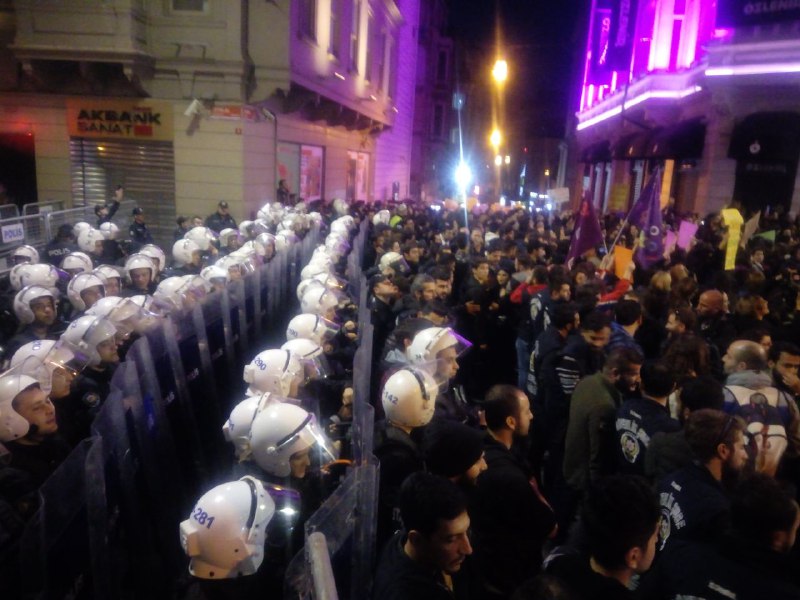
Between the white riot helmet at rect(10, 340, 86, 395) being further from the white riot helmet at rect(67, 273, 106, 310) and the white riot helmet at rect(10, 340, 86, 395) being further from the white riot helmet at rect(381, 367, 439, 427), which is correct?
the white riot helmet at rect(381, 367, 439, 427)

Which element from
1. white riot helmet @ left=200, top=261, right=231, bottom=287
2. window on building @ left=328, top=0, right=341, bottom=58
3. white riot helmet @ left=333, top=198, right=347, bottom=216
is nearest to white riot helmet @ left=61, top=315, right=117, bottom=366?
white riot helmet @ left=200, top=261, right=231, bottom=287

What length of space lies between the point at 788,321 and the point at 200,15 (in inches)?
516

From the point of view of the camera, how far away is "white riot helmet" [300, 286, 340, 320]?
6.35 meters

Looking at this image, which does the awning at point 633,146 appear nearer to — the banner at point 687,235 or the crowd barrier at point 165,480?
the banner at point 687,235

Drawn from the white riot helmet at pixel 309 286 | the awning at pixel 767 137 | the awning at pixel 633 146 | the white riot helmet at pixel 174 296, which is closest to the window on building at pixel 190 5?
the white riot helmet at pixel 174 296

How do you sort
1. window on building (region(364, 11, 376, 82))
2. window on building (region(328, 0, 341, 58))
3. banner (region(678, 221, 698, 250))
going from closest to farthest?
1. banner (region(678, 221, 698, 250))
2. window on building (region(328, 0, 341, 58))
3. window on building (region(364, 11, 376, 82))

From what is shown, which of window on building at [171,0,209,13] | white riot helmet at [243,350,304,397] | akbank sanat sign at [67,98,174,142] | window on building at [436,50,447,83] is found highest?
window on building at [436,50,447,83]

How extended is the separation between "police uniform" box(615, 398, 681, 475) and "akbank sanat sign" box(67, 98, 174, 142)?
13676mm

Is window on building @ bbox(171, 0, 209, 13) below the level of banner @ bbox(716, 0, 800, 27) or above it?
below

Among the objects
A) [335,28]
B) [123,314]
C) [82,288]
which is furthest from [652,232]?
[335,28]

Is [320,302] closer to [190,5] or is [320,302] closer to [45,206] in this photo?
[190,5]

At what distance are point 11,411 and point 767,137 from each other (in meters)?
18.6

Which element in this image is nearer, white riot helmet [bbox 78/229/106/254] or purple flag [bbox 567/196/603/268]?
purple flag [bbox 567/196/603/268]

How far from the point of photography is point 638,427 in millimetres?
3646
